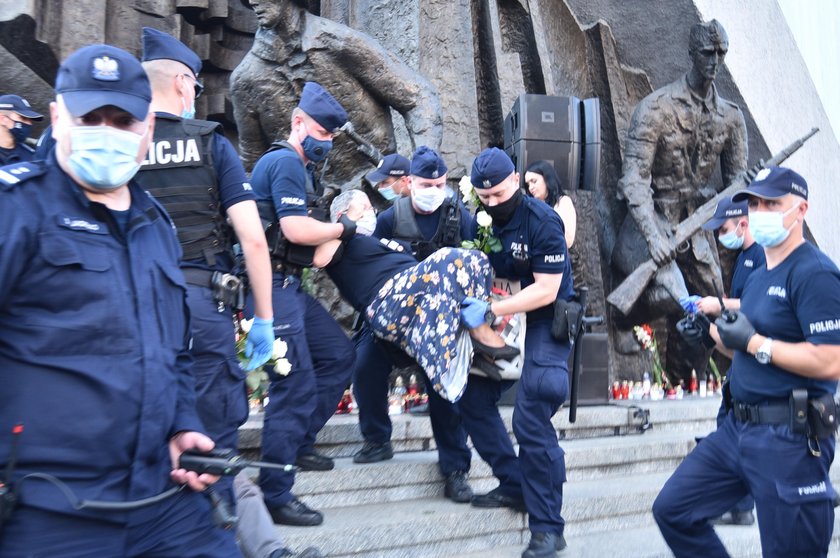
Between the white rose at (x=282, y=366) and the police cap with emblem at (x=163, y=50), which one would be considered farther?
the white rose at (x=282, y=366)

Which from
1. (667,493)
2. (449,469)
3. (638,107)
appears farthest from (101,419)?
(638,107)

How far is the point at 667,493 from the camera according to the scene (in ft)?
11.9

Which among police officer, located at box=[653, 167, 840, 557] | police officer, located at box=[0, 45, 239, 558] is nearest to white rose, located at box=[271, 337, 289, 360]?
police officer, located at box=[0, 45, 239, 558]

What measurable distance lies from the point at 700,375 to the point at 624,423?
100 inches

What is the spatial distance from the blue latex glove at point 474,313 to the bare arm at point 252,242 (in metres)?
1.29

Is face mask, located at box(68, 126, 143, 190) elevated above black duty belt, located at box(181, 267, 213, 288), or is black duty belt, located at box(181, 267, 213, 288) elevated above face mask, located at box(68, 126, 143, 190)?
face mask, located at box(68, 126, 143, 190)

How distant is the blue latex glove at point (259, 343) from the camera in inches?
135

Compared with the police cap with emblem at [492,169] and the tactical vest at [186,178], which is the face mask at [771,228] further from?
the tactical vest at [186,178]

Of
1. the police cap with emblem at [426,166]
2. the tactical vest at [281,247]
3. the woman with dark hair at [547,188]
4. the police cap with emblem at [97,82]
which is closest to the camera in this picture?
the police cap with emblem at [97,82]

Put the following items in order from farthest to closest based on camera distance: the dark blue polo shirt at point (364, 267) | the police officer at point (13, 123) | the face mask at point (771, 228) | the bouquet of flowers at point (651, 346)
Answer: the bouquet of flowers at point (651, 346) → the police officer at point (13, 123) → the dark blue polo shirt at point (364, 267) → the face mask at point (771, 228)

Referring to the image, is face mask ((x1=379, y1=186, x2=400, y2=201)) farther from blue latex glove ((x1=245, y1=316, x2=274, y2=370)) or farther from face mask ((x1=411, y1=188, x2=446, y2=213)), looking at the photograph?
→ blue latex glove ((x1=245, y1=316, x2=274, y2=370))

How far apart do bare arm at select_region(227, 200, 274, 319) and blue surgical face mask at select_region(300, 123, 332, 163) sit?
104 cm

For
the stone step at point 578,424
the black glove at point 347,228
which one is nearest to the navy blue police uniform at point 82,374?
the black glove at point 347,228

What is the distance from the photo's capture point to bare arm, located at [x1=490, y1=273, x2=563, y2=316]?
4.34 meters
